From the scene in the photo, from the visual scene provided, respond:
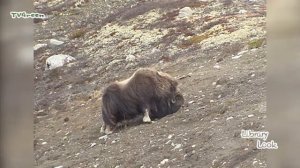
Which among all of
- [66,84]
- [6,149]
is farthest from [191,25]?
[6,149]

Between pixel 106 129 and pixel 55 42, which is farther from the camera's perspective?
pixel 55 42

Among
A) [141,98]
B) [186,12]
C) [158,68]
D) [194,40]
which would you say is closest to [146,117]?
[141,98]

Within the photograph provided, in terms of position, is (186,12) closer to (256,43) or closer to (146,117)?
(256,43)

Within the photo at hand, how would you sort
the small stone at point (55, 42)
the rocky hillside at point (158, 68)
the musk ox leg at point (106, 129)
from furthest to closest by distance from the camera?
1. the small stone at point (55, 42)
2. the musk ox leg at point (106, 129)
3. the rocky hillside at point (158, 68)

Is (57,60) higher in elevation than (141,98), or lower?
higher

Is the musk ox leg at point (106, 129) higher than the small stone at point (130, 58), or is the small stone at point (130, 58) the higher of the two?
the small stone at point (130, 58)

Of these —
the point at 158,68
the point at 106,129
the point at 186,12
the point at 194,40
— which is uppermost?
the point at 186,12

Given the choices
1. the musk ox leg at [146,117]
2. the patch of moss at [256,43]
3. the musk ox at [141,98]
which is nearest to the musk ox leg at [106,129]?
the musk ox at [141,98]

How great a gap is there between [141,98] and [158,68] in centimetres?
16

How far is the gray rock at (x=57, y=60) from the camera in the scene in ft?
9.61

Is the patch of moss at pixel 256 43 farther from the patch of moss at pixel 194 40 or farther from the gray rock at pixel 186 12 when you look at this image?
the gray rock at pixel 186 12

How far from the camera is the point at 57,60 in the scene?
9.68 feet

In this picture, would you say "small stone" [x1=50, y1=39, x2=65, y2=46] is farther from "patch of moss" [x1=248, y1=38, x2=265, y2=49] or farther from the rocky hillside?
"patch of moss" [x1=248, y1=38, x2=265, y2=49]

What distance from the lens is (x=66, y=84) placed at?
293cm
